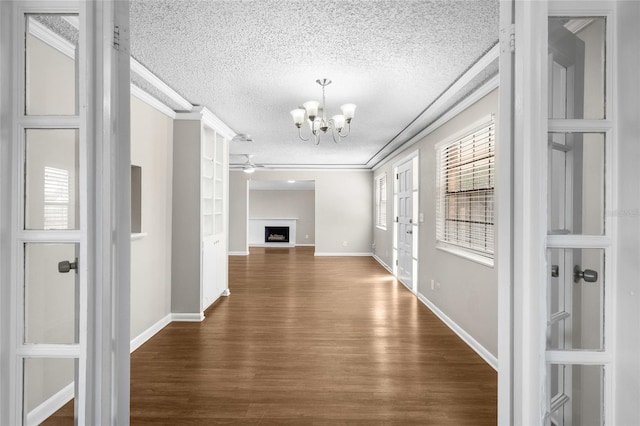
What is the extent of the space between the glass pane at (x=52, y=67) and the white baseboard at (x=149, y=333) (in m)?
2.68

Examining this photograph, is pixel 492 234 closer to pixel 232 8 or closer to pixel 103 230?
pixel 232 8

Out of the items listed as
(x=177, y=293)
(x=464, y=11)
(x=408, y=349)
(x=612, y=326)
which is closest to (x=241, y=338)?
(x=177, y=293)

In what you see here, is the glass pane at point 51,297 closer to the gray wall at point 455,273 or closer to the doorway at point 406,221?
the gray wall at point 455,273

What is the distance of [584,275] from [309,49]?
2.23 metres

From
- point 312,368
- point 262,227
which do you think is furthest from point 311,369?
point 262,227

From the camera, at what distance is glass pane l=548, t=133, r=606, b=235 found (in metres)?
1.12

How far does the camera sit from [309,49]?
8.33ft

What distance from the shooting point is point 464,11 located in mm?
2045

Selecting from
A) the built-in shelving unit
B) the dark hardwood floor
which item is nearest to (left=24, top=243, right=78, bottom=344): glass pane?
the dark hardwood floor

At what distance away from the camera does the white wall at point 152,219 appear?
128 inches

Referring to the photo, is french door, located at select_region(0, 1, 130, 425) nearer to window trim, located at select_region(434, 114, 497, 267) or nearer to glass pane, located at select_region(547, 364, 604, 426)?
glass pane, located at select_region(547, 364, 604, 426)

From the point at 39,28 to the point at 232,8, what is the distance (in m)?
1.21

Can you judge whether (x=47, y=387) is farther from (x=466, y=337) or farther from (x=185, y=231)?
(x=466, y=337)

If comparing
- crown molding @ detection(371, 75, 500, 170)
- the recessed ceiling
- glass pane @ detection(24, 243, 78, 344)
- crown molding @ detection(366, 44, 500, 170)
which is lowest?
glass pane @ detection(24, 243, 78, 344)
